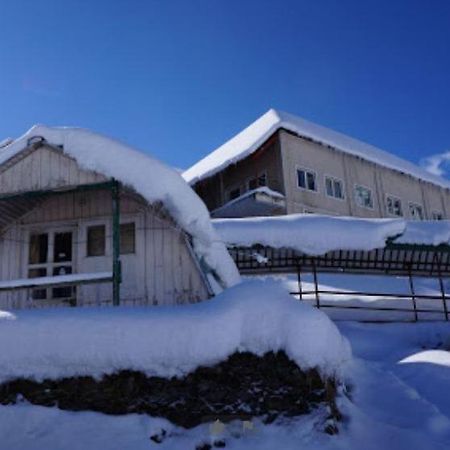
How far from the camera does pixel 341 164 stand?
2822 cm

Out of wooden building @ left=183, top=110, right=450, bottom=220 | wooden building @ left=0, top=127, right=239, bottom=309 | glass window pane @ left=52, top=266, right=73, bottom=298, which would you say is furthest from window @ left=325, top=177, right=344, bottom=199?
glass window pane @ left=52, top=266, right=73, bottom=298

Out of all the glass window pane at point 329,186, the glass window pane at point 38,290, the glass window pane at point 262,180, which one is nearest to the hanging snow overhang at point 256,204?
the glass window pane at point 262,180

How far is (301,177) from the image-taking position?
2588cm

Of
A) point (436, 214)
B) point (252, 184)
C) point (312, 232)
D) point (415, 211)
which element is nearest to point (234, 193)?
point (252, 184)

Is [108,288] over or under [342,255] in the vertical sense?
under

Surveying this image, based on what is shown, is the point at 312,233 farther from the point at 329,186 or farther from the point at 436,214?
the point at 436,214

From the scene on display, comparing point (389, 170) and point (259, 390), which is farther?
point (389, 170)

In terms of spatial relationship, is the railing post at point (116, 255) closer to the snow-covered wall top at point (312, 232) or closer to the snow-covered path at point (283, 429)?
the snow-covered path at point (283, 429)

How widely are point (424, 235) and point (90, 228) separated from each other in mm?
8615

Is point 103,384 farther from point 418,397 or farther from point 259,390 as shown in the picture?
point 418,397

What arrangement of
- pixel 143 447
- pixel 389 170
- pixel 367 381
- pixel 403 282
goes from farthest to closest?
pixel 389 170
pixel 403 282
pixel 367 381
pixel 143 447

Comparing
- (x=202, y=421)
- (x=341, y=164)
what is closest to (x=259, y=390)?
(x=202, y=421)

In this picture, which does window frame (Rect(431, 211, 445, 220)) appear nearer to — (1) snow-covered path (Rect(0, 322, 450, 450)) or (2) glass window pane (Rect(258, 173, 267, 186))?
(2) glass window pane (Rect(258, 173, 267, 186))

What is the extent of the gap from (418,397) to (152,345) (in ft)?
15.1
